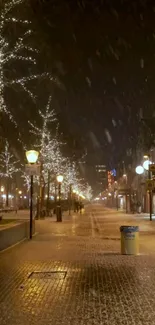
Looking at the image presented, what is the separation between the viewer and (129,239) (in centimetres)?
1491

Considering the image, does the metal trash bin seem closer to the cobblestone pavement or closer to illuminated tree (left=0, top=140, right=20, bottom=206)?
the cobblestone pavement

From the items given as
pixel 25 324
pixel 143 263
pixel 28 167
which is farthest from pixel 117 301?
pixel 28 167

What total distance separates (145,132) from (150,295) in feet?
209

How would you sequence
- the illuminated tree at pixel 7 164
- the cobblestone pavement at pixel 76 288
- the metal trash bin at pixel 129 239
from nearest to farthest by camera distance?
the cobblestone pavement at pixel 76 288 → the metal trash bin at pixel 129 239 → the illuminated tree at pixel 7 164

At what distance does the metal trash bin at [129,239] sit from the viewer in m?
14.9

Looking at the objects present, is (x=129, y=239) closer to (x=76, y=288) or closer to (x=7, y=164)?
(x=76, y=288)

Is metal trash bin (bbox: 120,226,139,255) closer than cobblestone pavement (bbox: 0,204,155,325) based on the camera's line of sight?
No

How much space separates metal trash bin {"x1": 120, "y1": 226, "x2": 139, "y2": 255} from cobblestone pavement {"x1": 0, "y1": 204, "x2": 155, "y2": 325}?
42 centimetres

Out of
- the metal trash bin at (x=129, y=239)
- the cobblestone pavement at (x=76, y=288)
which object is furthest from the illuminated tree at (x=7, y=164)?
the cobblestone pavement at (x=76, y=288)

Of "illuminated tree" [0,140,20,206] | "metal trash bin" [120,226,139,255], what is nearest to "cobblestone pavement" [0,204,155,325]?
"metal trash bin" [120,226,139,255]

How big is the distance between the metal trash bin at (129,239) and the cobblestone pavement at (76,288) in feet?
1.39

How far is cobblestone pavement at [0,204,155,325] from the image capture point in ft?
23.5

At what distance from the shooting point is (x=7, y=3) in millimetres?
18578

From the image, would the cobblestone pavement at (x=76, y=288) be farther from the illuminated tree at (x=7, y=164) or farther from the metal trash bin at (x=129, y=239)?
the illuminated tree at (x=7, y=164)
